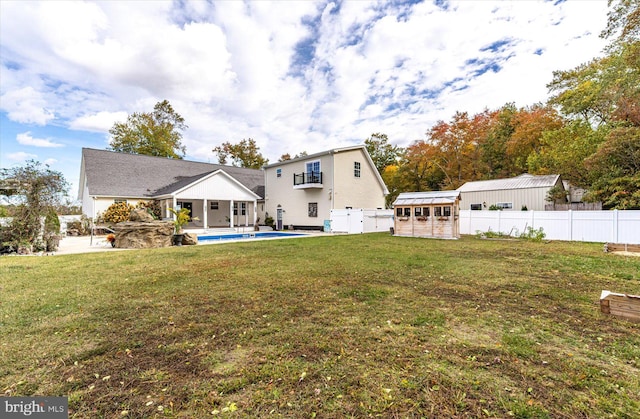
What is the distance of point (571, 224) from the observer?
12586 millimetres

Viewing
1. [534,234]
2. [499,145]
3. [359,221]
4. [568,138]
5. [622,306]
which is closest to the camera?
[622,306]

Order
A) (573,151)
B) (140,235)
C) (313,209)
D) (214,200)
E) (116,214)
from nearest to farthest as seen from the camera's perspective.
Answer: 1. (140,235)
2. (573,151)
3. (116,214)
4. (313,209)
5. (214,200)

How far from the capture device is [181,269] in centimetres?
707

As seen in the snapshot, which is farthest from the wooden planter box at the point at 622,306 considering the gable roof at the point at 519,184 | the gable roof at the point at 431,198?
the gable roof at the point at 519,184

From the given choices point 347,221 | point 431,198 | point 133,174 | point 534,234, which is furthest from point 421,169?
point 133,174

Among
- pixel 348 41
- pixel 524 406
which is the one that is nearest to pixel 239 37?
pixel 348 41

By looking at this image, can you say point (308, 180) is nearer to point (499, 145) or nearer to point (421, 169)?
point (421, 169)

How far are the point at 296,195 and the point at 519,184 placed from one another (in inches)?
657

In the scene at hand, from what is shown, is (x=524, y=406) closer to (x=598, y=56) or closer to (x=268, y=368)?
(x=268, y=368)

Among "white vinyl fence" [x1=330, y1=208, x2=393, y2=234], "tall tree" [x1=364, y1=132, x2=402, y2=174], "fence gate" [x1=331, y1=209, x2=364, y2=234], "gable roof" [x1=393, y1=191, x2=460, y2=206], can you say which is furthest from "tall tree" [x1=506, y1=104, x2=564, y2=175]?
"fence gate" [x1=331, y1=209, x2=364, y2=234]

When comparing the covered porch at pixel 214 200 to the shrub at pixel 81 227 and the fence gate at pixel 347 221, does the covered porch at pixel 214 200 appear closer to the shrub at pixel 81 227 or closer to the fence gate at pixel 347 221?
the shrub at pixel 81 227

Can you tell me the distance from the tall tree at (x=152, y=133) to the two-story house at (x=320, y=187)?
1908 centimetres

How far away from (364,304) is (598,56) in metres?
28.7

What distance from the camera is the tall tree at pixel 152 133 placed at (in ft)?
110
